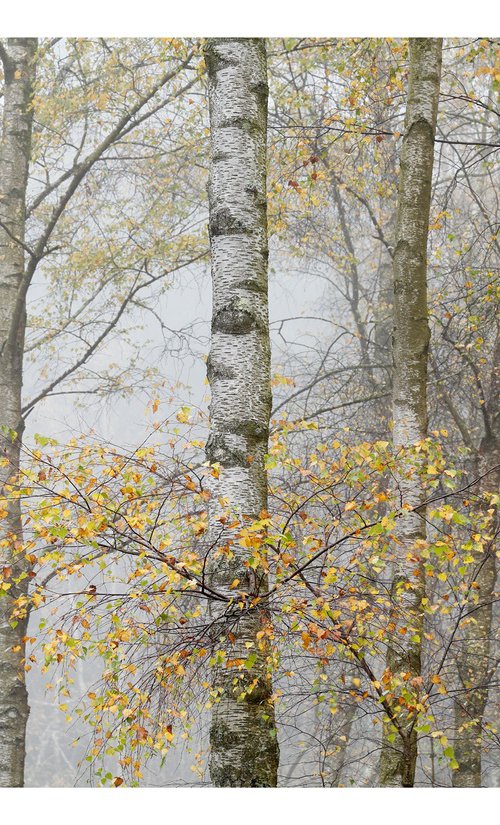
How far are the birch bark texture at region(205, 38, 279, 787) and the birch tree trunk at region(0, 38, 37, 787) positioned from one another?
2.24 m

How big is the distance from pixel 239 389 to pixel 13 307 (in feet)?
9.64

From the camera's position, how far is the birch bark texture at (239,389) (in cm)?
229

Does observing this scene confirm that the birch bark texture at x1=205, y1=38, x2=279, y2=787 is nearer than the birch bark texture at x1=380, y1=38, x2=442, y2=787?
Yes

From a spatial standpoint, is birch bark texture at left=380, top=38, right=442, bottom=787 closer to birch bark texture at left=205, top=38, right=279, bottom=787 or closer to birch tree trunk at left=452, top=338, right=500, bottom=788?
birch bark texture at left=205, top=38, right=279, bottom=787

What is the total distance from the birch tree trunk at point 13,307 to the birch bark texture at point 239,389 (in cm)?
224

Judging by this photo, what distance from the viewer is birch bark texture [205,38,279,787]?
229cm

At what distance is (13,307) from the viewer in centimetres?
502

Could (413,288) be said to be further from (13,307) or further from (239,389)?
(13,307)
